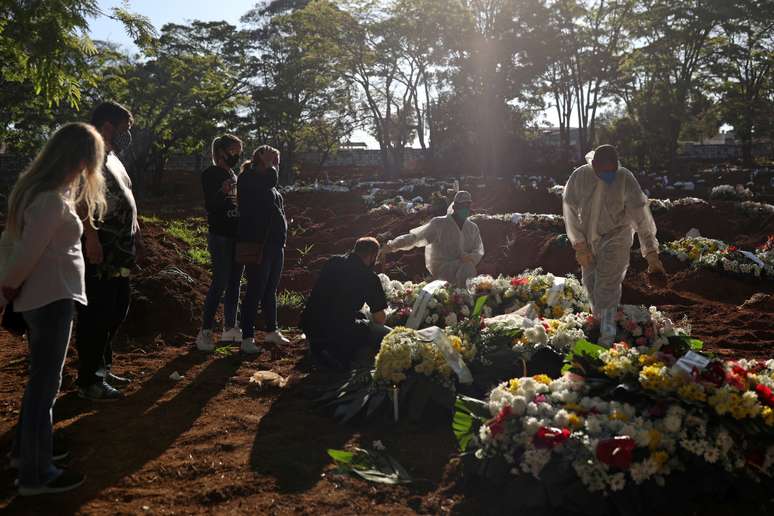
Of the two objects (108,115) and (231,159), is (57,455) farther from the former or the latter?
(231,159)

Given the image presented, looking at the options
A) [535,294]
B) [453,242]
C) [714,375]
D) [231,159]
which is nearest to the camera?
[714,375]

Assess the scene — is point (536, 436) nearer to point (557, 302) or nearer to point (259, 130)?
point (557, 302)

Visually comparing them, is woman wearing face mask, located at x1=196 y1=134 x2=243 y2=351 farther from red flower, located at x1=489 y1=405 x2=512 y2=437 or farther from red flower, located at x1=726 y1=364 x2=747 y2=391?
red flower, located at x1=726 y1=364 x2=747 y2=391

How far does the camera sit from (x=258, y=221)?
6012mm

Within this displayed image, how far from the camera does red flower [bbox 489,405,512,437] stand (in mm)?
3326

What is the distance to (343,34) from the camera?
30047mm

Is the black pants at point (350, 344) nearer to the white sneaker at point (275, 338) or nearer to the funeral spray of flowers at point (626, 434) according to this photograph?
the white sneaker at point (275, 338)

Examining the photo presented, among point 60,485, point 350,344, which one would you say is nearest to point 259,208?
point 350,344

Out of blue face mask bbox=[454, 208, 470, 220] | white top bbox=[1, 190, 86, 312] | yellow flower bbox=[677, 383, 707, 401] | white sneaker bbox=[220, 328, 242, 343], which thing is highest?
white top bbox=[1, 190, 86, 312]

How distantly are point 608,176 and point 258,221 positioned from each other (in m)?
3.00

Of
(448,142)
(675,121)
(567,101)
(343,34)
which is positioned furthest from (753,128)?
(343,34)

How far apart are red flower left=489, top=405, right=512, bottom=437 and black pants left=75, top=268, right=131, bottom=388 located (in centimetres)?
Answer: 263

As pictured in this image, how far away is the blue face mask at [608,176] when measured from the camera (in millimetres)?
5656

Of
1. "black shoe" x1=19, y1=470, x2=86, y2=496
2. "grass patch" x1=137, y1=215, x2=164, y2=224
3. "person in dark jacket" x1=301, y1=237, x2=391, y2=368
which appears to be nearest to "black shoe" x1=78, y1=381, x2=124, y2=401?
"black shoe" x1=19, y1=470, x2=86, y2=496
